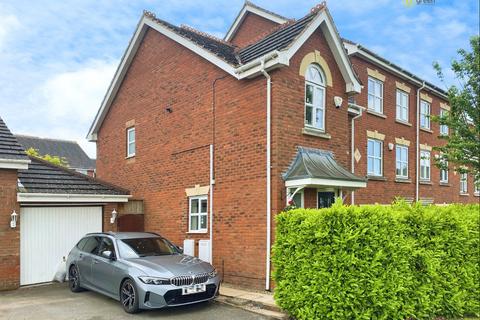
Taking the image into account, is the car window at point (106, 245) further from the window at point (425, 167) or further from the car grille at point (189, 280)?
the window at point (425, 167)

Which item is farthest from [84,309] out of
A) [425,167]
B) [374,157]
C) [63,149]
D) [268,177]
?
[63,149]

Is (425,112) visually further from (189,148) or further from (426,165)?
(189,148)

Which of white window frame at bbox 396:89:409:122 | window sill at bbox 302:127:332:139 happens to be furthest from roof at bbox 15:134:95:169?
window sill at bbox 302:127:332:139

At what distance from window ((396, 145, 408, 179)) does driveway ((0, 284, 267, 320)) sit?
12.5 m

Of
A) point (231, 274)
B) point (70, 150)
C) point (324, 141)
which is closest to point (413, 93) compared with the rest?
point (324, 141)

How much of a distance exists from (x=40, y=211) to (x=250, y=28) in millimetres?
11500

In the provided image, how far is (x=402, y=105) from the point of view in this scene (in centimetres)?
1944

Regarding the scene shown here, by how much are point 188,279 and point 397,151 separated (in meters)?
13.3

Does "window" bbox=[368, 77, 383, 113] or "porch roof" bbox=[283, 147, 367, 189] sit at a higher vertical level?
"window" bbox=[368, 77, 383, 113]

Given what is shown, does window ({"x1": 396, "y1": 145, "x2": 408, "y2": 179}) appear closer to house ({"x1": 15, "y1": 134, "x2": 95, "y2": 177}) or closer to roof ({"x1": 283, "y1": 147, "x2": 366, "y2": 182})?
roof ({"x1": 283, "y1": 147, "x2": 366, "y2": 182})

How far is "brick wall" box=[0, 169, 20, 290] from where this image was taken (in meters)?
11.0

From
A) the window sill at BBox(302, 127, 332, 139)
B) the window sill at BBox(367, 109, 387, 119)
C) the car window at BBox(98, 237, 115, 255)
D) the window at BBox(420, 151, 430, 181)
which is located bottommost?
the car window at BBox(98, 237, 115, 255)

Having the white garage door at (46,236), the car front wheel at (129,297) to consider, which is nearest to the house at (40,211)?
the white garage door at (46,236)

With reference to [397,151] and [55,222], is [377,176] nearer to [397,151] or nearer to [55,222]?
[397,151]
